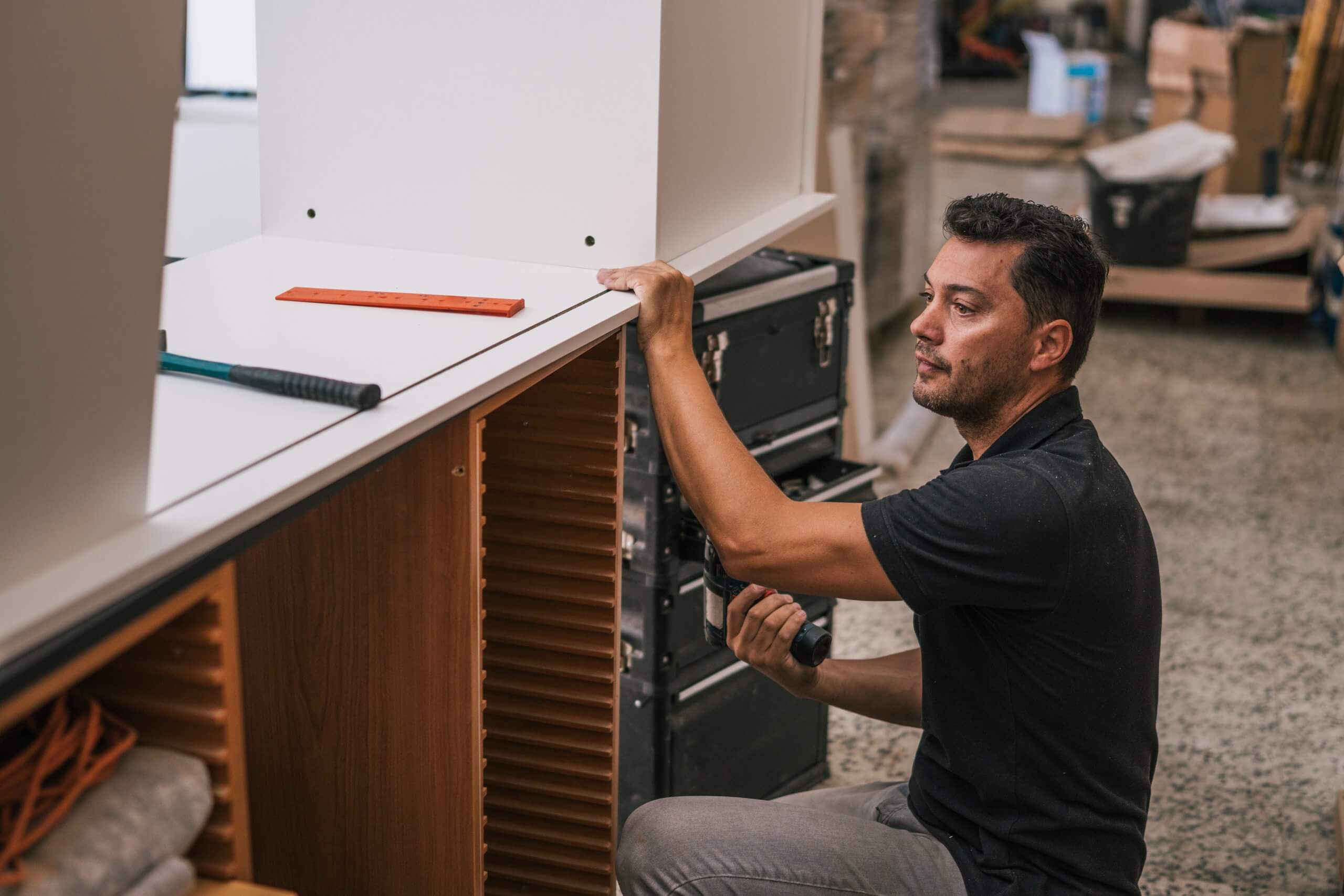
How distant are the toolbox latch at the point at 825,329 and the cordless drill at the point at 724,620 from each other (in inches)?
25.8

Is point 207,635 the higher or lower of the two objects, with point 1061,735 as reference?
higher

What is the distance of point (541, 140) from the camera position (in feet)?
5.57

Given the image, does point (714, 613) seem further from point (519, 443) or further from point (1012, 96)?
point (1012, 96)

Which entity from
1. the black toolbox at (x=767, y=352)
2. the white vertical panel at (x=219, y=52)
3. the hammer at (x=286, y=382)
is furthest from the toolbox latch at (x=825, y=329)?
the white vertical panel at (x=219, y=52)

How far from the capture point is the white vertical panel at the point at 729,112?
1.69 m

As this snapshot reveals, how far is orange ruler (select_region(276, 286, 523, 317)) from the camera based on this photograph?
1.51 m

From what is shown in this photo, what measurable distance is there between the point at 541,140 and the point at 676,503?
24.4 inches

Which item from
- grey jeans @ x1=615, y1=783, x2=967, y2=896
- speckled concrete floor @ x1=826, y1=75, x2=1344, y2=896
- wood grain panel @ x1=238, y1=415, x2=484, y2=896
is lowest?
speckled concrete floor @ x1=826, y1=75, x2=1344, y2=896

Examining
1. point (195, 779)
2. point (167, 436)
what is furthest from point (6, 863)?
point (167, 436)

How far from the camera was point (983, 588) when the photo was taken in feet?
4.60

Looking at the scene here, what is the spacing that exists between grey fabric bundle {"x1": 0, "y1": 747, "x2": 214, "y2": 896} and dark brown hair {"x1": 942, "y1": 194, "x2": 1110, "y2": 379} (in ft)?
3.31

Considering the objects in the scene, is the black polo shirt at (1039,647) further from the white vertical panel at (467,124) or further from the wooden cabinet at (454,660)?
the white vertical panel at (467,124)

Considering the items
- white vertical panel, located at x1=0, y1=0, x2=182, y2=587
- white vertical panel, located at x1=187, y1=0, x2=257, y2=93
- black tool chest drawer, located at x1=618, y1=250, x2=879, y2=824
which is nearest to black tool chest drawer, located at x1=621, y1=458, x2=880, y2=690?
black tool chest drawer, located at x1=618, y1=250, x2=879, y2=824

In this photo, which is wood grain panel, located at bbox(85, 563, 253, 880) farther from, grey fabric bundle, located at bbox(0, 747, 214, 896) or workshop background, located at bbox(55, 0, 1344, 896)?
workshop background, located at bbox(55, 0, 1344, 896)
